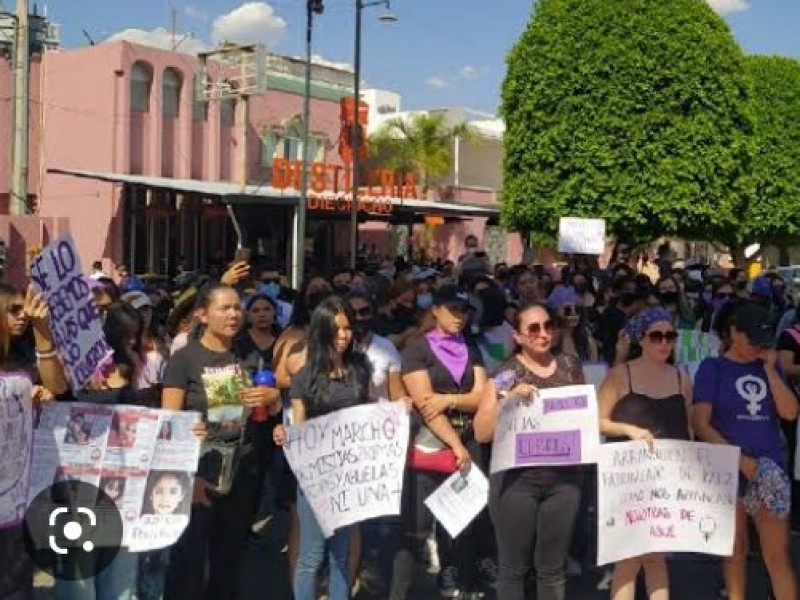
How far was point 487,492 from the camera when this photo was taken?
16.0 ft

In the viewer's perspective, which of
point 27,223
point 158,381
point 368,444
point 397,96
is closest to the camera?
point 368,444

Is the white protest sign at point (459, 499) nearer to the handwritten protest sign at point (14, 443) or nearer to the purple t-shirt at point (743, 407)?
the purple t-shirt at point (743, 407)

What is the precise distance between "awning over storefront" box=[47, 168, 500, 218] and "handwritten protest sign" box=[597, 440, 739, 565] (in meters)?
18.7

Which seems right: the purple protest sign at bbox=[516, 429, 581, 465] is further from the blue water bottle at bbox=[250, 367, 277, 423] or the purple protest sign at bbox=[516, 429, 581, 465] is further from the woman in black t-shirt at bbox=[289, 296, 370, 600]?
the blue water bottle at bbox=[250, 367, 277, 423]

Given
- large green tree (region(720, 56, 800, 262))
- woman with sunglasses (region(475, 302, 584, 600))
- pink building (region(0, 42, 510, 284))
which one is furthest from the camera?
large green tree (region(720, 56, 800, 262))

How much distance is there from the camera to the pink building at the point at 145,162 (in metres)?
26.9

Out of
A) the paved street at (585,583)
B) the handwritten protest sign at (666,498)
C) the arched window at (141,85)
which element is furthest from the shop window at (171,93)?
the handwritten protest sign at (666,498)

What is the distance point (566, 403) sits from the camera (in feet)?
15.0

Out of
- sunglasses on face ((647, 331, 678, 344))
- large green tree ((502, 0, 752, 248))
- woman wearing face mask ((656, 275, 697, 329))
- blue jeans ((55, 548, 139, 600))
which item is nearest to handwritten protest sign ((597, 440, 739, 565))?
sunglasses on face ((647, 331, 678, 344))

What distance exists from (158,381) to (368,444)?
130 centimetres

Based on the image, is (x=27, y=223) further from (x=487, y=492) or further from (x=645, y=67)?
(x=487, y=492)

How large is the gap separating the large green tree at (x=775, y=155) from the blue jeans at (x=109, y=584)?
28.5 metres

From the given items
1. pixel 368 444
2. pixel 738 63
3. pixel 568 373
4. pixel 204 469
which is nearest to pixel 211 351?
pixel 204 469

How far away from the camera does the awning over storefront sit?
22844mm
